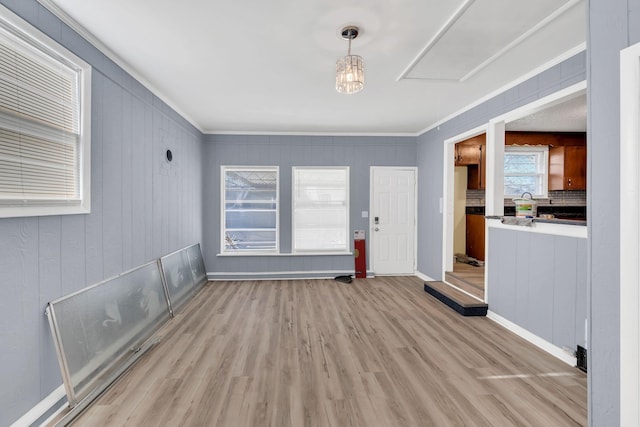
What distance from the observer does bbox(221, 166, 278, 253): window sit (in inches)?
226

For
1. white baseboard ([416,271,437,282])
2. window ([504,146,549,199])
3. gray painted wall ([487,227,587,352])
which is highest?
window ([504,146,549,199])

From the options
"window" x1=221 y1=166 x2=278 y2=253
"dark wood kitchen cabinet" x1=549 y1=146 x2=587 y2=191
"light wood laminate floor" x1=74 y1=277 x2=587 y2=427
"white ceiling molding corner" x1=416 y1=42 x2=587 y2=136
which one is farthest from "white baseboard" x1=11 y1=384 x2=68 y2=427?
"dark wood kitchen cabinet" x1=549 y1=146 x2=587 y2=191

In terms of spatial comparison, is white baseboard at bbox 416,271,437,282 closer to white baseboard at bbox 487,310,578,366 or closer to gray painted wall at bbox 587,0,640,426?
white baseboard at bbox 487,310,578,366

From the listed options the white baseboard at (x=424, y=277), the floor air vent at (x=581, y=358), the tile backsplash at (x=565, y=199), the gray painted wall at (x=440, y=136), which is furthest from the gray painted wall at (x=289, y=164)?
the floor air vent at (x=581, y=358)

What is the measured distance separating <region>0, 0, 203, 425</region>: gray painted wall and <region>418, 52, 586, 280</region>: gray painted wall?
4.09 meters

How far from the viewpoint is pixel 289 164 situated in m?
5.73

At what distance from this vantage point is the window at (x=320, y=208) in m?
5.80

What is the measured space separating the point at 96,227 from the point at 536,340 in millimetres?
4243

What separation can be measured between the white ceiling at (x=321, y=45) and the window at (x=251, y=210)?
1.78 meters

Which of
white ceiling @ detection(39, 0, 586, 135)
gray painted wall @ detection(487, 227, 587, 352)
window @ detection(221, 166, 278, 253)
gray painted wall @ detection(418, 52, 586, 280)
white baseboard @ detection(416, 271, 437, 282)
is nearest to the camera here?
white ceiling @ detection(39, 0, 586, 135)

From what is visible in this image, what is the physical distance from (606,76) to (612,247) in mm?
746

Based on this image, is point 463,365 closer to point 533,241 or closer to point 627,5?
point 533,241

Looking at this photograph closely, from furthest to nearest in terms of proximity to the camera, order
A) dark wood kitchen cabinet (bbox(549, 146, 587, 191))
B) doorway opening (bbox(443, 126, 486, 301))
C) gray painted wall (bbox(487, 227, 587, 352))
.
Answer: dark wood kitchen cabinet (bbox(549, 146, 587, 191)) → doorway opening (bbox(443, 126, 486, 301)) → gray painted wall (bbox(487, 227, 587, 352))

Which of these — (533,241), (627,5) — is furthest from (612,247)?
(533,241)
